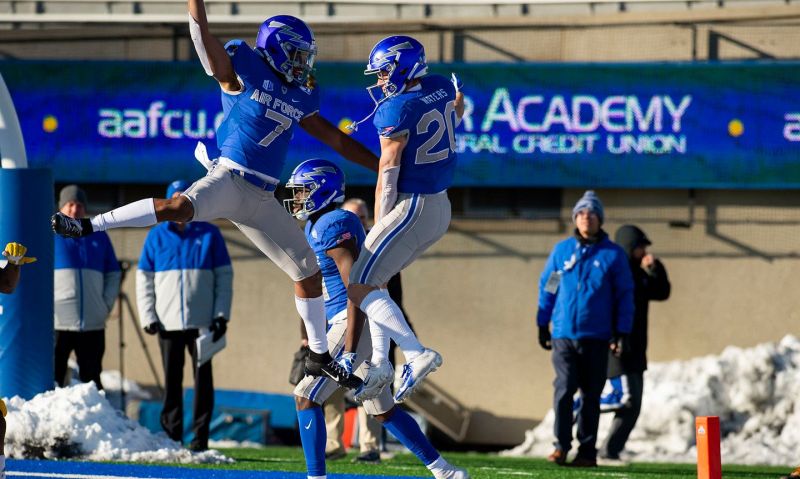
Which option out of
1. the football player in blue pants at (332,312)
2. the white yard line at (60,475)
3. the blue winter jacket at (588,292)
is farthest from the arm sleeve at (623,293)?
the white yard line at (60,475)

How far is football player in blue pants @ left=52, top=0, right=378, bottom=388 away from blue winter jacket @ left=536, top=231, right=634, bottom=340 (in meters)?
3.28

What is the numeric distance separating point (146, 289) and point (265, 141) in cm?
392

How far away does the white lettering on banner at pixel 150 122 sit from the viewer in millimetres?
14945

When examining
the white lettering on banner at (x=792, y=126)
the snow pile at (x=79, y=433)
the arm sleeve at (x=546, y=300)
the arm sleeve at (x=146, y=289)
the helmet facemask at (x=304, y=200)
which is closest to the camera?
the helmet facemask at (x=304, y=200)

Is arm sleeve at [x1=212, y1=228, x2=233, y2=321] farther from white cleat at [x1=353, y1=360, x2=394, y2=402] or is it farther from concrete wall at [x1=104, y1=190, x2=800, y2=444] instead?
concrete wall at [x1=104, y1=190, x2=800, y2=444]

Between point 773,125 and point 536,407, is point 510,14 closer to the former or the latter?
point 773,125

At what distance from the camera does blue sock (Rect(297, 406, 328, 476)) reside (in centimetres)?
707

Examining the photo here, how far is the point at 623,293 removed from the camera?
10164 mm

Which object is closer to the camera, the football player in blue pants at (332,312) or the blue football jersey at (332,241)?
the football player in blue pants at (332,312)

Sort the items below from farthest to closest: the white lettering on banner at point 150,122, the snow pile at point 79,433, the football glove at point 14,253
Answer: the white lettering on banner at point 150,122, the snow pile at point 79,433, the football glove at point 14,253

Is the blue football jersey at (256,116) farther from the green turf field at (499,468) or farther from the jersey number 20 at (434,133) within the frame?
the green turf field at (499,468)

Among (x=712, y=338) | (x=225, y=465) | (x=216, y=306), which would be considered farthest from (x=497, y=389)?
(x=225, y=465)

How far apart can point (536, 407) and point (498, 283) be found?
1316mm

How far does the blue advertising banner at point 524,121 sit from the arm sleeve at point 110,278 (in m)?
3.69
